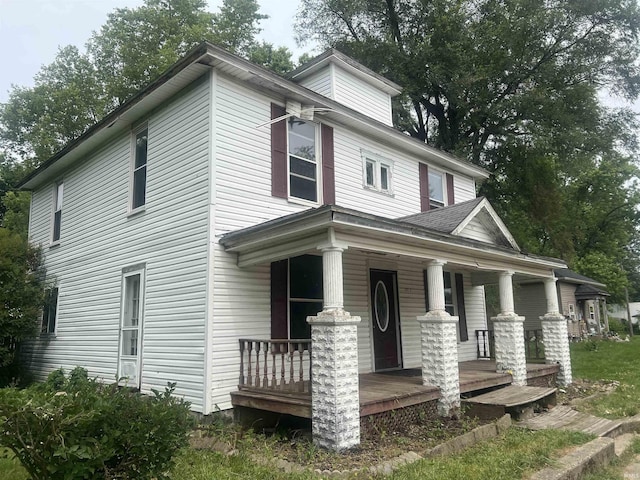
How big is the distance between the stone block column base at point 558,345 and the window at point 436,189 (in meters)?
3.84

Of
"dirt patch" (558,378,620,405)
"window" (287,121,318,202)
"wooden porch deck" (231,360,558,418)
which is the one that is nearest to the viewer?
"wooden porch deck" (231,360,558,418)

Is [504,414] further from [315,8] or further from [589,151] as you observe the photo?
[315,8]

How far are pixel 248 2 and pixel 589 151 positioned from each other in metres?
18.6

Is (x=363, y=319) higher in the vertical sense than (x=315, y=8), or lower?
lower

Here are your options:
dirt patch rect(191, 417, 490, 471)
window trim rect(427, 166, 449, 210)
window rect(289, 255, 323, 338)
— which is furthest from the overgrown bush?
window trim rect(427, 166, 449, 210)

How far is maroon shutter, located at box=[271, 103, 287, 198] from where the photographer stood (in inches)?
338

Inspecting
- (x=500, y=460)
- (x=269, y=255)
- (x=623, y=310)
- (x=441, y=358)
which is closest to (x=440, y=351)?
(x=441, y=358)

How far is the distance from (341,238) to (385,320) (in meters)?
4.34

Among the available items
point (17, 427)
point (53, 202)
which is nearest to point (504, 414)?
point (17, 427)

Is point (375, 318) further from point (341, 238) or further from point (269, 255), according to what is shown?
point (341, 238)

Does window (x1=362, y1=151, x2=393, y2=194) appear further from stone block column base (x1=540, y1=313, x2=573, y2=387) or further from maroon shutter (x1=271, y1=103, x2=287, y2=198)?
stone block column base (x1=540, y1=313, x2=573, y2=387)

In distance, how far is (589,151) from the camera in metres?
19.4

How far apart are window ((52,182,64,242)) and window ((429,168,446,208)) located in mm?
9649

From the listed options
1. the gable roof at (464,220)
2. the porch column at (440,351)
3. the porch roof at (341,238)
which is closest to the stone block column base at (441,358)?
the porch column at (440,351)
